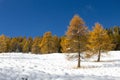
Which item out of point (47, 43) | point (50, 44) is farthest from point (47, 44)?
point (50, 44)

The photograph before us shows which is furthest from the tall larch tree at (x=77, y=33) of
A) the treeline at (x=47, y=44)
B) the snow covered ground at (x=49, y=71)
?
the snow covered ground at (x=49, y=71)

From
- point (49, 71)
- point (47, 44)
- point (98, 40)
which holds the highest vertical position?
point (47, 44)

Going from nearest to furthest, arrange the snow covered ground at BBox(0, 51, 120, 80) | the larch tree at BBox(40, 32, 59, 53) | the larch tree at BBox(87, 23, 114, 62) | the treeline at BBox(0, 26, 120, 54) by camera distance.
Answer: the snow covered ground at BBox(0, 51, 120, 80) < the larch tree at BBox(87, 23, 114, 62) < the treeline at BBox(0, 26, 120, 54) < the larch tree at BBox(40, 32, 59, 53)

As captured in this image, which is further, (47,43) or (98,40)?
(47,43)

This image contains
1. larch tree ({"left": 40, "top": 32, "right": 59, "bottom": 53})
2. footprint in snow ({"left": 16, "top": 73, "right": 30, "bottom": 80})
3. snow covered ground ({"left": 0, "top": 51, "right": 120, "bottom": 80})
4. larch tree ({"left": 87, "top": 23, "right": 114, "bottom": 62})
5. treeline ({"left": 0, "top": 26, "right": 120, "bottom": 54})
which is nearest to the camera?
footprint in snow ({"left": 16, "top": 73, "right": 30, "bottom": 80})

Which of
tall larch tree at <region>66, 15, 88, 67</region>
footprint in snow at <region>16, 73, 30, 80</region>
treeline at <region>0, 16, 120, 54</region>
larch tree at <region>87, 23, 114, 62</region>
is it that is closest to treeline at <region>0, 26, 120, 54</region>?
treeline at <region>0, 16, 120, 54</region>

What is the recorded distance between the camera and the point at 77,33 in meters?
34.0

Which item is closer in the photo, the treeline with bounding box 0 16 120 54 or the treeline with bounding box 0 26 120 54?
the treeline with bounding box 0 16 120 54

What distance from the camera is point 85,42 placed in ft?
112

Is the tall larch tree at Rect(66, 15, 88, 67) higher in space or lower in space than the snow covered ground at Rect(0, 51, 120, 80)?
higher

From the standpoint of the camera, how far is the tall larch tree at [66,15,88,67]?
111ft

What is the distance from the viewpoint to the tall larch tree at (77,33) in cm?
3388

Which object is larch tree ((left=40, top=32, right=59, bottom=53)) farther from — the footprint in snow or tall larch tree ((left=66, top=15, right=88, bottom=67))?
the footprint in snow

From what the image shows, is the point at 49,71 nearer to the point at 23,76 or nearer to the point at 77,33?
the point at 23,76
